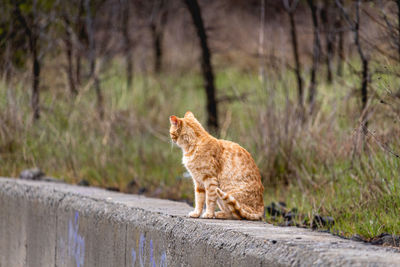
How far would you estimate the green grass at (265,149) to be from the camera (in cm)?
A: 519

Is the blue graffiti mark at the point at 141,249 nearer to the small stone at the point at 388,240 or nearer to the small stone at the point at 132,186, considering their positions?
the small stone at the point at 388,240

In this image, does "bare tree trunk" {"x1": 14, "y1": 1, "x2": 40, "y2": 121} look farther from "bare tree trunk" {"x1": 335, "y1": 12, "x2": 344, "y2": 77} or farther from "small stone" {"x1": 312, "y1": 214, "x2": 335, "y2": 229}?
"small stone" {"x1": 312, "y1": 214, "x2": 335, "y2": 229}

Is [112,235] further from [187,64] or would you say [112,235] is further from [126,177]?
[187,64]

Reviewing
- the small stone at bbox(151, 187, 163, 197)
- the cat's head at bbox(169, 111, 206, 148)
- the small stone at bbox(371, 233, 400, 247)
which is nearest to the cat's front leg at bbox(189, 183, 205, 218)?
the cat's head at bbox(169, 111, 206, 148)

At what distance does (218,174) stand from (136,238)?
0.63 m

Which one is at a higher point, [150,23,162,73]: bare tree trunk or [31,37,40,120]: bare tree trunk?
[150,23,162,73]: bare tree trunk

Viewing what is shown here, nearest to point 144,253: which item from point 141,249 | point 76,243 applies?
point 141,249

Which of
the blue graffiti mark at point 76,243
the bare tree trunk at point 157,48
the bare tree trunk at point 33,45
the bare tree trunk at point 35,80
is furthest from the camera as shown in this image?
the bare tree trunk at point 157,48

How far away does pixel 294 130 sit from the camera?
21.5ft

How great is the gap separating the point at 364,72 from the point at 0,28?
17.8 ft

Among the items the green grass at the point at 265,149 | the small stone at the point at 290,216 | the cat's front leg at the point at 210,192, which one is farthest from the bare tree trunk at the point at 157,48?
the cat's front leg at the point at 210,192

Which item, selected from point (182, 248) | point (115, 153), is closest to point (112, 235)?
point (182, 248)

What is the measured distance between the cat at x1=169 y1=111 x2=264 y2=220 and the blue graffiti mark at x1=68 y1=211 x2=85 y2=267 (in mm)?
1069

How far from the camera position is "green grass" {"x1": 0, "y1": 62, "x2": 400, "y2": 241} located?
5.19 metres
